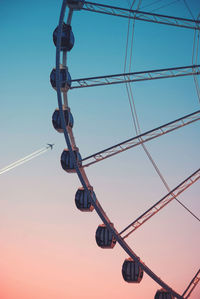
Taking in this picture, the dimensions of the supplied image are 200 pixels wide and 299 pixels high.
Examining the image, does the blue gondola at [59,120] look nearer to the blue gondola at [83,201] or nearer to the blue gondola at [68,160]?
the blue gondola at [68,160]

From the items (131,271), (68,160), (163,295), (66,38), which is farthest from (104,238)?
(66,38)

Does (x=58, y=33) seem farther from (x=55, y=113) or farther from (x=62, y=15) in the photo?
(x=55, y=113)

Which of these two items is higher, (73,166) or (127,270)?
(73,166)

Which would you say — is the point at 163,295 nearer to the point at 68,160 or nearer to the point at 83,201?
the point at 83,201

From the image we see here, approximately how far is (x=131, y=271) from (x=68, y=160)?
5.63 metres

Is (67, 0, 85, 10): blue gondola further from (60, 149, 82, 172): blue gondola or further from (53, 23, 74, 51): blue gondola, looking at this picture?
(60, 149, 82, 172): blue gondola

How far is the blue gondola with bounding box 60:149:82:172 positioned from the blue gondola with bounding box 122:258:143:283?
467cm

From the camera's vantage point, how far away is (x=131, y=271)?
15922mm

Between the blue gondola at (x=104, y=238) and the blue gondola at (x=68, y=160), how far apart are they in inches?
115

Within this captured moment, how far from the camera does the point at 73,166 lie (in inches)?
682

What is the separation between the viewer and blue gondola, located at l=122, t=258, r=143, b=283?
51.8 ft

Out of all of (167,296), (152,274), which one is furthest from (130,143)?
(167,296)

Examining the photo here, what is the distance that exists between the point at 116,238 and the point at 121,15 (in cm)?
919

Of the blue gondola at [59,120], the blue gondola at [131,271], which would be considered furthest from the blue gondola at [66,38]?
the blue gondola at [131,271]
